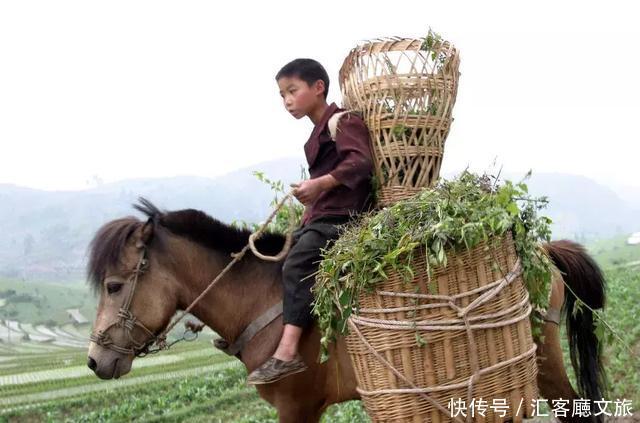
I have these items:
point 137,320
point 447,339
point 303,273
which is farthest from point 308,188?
point 137,320

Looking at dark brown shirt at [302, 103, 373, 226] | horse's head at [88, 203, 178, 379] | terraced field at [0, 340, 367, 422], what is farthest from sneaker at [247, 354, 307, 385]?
terraced field at [0, 340, 367, 422]

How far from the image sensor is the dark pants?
12.4 ft

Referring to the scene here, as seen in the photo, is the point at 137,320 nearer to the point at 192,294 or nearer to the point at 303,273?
the point at 192,294

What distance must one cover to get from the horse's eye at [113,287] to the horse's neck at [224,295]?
403 mm

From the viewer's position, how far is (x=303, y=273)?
3.79 meters

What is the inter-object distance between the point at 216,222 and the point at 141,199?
1.67ft

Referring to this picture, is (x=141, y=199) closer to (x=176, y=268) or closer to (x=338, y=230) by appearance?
(x=176, y=268)

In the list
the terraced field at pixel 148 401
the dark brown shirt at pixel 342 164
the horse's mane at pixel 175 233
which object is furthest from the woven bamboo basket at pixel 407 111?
the terraced field at pixel 148 401

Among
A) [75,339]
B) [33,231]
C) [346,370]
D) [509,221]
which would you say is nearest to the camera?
[509,221]

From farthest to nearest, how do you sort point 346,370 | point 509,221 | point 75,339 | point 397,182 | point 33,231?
point 33,231 < point 75,339 < point 346,370 < point 397,182 < point 509,221

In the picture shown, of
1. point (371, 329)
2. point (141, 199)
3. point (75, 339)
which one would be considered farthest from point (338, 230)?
point (75, 339)

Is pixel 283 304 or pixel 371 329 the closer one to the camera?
pixel 371 329

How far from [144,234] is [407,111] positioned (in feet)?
5.87

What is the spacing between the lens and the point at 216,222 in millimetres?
4238
